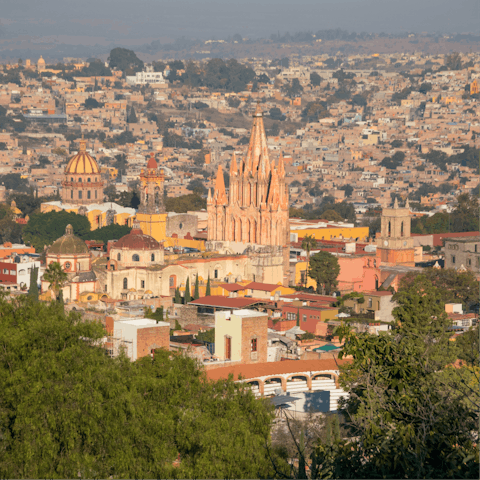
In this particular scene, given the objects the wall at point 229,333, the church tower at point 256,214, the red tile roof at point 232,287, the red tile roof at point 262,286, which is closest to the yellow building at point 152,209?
the church tower at point 256,214

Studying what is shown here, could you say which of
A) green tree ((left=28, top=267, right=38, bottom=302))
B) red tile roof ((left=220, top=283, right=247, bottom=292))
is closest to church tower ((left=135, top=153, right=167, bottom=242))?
red tile roof ((left=220, top=283, right=247, bottom=292))

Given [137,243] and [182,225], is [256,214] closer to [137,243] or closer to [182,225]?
[137,243]

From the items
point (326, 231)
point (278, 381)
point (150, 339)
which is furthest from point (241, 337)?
point (326, 231)

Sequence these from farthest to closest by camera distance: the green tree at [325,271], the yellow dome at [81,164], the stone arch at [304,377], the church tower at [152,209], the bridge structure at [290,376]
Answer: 1. the yellow dome at [81,164]
2. the church tower at [152,209]
3. the green tree at [325,271]
4. the stone arch at [304,377]
5. the bridge structure at [290,376]

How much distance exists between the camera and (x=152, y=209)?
67.6 m

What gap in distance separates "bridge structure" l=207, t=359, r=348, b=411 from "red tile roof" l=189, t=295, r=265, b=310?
1292 centimetres

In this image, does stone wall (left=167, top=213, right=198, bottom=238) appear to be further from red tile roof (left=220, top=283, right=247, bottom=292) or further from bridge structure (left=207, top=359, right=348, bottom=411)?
bridge structure (left=207, top=359, right=348, bottom=411)

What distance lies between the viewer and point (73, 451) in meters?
19.0

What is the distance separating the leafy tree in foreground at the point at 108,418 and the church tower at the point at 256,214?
35475 mm

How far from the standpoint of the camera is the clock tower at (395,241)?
6278 centimetres

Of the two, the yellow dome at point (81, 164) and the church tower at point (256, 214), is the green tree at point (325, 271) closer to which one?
the church tower at point (256, 214)

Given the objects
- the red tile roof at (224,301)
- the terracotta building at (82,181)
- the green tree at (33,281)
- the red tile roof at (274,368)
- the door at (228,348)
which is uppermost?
the terracotta building at (82,181)

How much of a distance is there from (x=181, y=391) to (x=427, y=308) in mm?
15789

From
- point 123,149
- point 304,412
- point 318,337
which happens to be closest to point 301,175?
point 123,149
